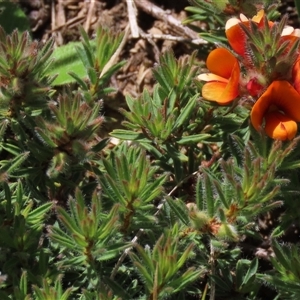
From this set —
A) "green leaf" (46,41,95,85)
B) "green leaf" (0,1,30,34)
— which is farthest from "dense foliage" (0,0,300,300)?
"green leaf" (0,1,30,34)

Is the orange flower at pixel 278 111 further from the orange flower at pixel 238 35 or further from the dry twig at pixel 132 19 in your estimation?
the dry twig at pixel 132 19

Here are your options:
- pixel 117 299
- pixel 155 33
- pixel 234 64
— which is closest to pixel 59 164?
pixel 117 299

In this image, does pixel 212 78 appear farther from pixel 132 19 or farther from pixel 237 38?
pixel 132 19

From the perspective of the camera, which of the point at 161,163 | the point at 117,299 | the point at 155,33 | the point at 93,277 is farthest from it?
the point at 155,33

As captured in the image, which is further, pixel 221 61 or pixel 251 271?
pixel 251 271

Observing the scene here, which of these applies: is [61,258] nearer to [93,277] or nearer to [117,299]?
[93,277]

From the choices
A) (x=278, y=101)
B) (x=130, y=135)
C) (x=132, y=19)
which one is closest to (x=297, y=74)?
(x=278, y=101)

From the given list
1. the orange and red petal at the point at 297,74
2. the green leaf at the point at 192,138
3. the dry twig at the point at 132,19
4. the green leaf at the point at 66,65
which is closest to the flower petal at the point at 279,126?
the orange and red petal at the point at 297,74
